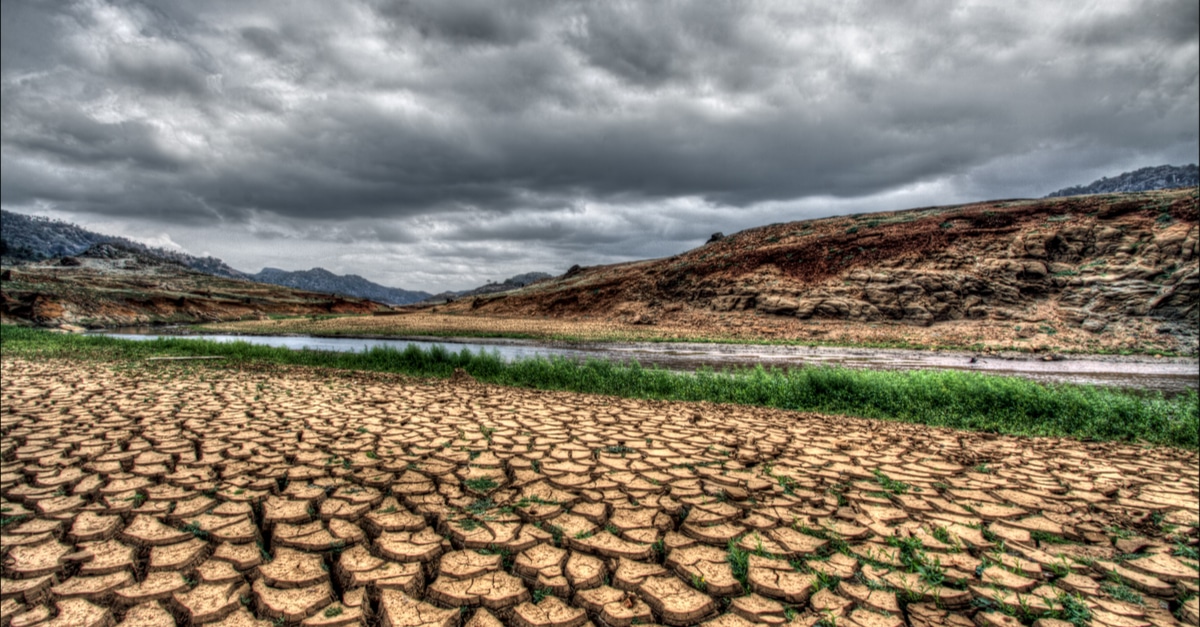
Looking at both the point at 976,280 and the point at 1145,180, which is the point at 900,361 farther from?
the point at 1145,180

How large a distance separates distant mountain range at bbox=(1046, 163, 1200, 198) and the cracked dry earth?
645 ft

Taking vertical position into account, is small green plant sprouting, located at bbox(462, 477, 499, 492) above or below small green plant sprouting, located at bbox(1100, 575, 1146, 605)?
above

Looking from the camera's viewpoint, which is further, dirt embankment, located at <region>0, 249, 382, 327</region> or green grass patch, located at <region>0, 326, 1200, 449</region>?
dirt embankment, located at <region>0, 249, 382, 327</region>

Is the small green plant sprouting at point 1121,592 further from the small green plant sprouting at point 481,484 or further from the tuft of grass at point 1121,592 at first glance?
the small green plant sprouting at point 481,484

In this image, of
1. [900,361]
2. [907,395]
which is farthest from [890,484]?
[900,361]

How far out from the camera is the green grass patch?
6723mm

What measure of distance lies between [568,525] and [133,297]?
167 feet

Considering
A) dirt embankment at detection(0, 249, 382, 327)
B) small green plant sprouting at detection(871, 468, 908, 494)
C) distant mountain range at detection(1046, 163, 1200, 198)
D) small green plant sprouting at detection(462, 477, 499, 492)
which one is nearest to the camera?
small green plant sprouting at detection(462, 477, 499, 492)

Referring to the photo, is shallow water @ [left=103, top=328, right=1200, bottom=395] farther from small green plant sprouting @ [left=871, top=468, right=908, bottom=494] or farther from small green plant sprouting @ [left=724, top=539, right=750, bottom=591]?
small green plant sprouting @ [left=724, top=539, right=750, bottom=591]

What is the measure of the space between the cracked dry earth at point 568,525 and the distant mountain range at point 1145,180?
19672cm

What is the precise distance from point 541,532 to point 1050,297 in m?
30.1

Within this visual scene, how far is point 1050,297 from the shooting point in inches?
960

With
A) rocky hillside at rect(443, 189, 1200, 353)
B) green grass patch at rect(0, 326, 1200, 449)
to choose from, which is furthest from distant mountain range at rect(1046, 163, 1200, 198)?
green grass patch at rect(0, 326, 1200, 449)

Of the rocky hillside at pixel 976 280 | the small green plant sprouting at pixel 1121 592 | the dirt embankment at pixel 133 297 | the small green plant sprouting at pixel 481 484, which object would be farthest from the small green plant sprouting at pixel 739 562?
the dirt embankment at pixel 133 297
